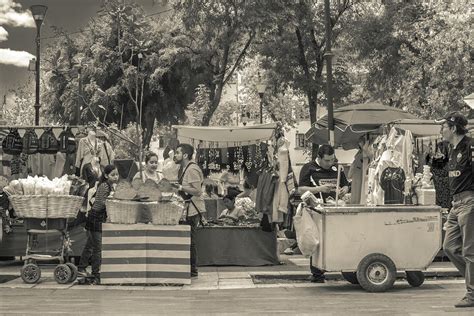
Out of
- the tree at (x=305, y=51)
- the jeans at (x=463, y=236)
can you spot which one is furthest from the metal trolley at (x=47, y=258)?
the tree at (x=305, y=51)

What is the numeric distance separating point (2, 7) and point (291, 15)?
40.9 ft

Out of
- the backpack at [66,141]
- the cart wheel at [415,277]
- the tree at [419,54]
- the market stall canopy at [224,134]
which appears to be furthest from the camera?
the tree at [419,54]

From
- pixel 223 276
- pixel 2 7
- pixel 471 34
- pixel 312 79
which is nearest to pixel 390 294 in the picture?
pixel 223 276

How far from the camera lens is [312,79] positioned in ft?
99.8

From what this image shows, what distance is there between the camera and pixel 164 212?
12125 millimetres

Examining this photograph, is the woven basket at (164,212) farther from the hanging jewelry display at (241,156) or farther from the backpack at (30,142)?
the hanging jewelry display at (241,156)

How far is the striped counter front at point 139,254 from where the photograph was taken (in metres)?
12.1

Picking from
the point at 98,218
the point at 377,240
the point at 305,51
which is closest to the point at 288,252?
the point at 98,218

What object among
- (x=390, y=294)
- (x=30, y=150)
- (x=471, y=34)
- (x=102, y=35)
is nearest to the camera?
(x=390, y=294)

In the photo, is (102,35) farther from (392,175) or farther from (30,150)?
(392,175)

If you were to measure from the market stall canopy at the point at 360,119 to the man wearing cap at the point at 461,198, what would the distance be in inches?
278

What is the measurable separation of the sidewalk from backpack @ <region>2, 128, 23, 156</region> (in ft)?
7.77

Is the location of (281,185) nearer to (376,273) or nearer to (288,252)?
(288,252)

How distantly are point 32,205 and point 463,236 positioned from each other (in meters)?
5.89
